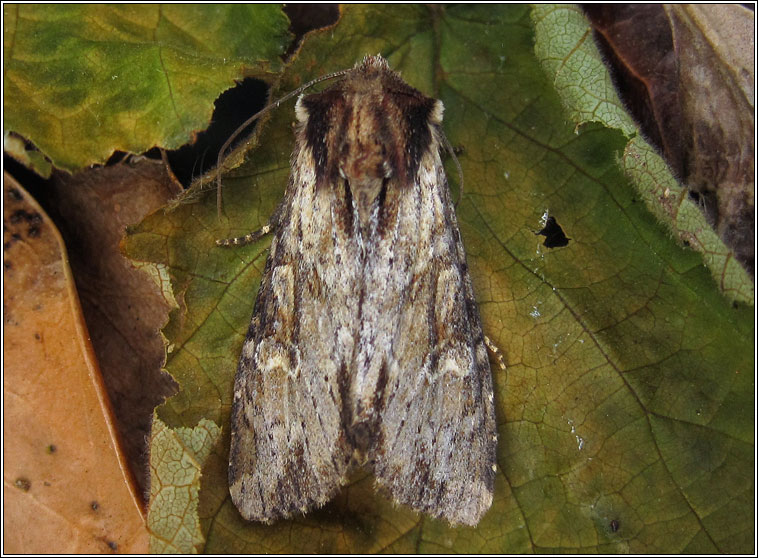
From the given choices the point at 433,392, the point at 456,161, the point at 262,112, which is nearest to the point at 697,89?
the point at 456,161

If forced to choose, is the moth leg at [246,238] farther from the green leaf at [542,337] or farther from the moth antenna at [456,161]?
the moth antenna at [456,161]

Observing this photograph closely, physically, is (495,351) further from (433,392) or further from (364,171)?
(364,171)

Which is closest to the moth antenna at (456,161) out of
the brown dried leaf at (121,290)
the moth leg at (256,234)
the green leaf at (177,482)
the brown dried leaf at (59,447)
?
the moth leg at (256,234)

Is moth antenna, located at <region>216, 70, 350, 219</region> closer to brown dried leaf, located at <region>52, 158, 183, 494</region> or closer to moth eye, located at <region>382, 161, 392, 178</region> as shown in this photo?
brown dried leaf, located at <region>52, 158, 183, 494</region>

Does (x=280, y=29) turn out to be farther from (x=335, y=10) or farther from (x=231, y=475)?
(x=231, y=475)

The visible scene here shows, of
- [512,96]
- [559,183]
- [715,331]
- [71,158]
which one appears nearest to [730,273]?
[715,331]

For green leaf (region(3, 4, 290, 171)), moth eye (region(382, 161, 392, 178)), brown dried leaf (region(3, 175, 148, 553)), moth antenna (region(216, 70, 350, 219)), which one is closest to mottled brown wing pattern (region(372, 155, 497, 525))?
moth eye (region(382, 161, 392, 178))
